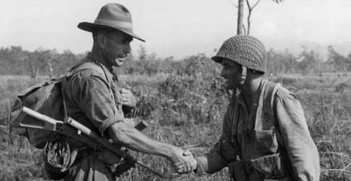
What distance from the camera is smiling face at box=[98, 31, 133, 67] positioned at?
3.70 metres

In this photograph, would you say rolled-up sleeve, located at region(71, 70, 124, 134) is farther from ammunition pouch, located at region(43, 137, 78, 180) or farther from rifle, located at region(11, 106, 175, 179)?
Answer: ammunition pouch, located at region(43, 137, 78, 180)

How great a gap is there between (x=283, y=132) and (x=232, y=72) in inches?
22.4

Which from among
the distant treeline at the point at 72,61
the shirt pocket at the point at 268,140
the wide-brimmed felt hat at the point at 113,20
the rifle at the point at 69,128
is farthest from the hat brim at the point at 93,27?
the distant treeline at the point at 72,61

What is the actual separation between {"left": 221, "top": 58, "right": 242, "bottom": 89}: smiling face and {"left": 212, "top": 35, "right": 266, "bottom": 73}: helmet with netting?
0.06 metres

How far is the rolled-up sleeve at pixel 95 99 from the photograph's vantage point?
342 cm

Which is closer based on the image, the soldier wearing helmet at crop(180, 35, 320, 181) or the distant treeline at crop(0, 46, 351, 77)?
the soldier wearing helmet at crop(180, 35, 320, 181)

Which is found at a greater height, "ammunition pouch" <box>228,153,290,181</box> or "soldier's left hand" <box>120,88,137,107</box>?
"soldier's left hand" <box>120,88,137,107</box>

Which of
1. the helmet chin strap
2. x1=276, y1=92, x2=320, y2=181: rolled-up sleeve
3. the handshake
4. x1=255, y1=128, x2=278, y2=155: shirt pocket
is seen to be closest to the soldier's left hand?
the handshake

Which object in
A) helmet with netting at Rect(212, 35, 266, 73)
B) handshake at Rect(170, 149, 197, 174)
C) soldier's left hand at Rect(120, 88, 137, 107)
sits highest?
helmet with netting at Rect(212, 35, 266, 73)

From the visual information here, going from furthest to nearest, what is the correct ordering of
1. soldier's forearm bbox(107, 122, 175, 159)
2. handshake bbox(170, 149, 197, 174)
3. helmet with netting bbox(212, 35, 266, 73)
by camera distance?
handshake bbox(170, 149, 197, 174) < helmet with netting bbox(212, 35, 266, 73) < soldier's forearm bbox(107, 122, 175, 159)

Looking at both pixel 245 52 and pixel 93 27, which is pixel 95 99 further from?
pixel 245 52

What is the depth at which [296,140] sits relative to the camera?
134 inches

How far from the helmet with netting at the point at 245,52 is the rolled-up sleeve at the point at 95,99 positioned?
0.85 m

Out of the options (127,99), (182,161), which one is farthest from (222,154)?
(127,99)
